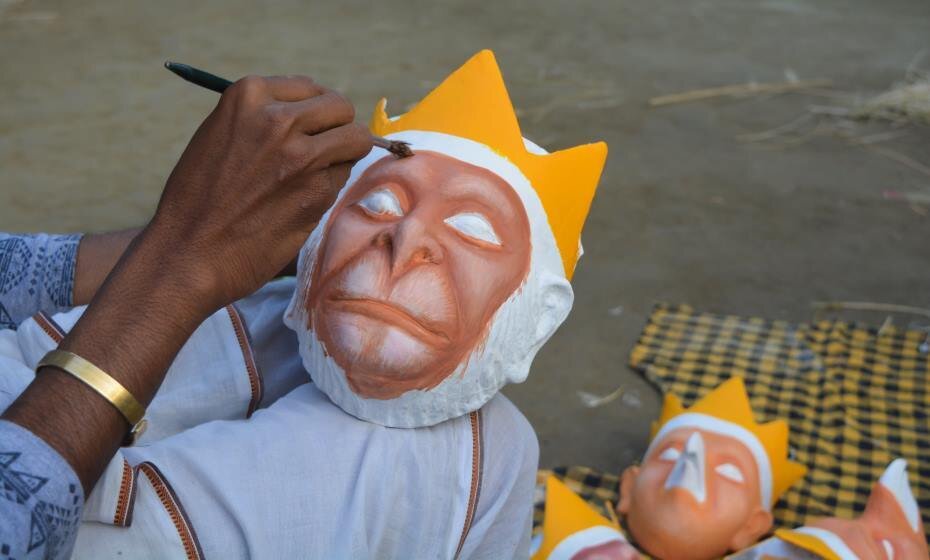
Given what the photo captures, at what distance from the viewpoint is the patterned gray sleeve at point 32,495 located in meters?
1.04

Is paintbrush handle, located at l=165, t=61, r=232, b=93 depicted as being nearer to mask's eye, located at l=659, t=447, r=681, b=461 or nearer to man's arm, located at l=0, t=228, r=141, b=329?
man's arm, located at l=0, t=228, r=141, b=329

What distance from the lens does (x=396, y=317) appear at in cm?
160

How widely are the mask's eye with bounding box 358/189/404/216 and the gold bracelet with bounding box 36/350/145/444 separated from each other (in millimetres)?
A: 656

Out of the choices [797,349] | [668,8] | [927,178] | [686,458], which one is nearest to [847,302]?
[797,349]

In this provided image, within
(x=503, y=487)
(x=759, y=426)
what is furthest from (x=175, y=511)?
(x=759, y=426)

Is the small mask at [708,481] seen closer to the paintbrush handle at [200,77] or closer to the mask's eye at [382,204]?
the mask's eye at [382,204]

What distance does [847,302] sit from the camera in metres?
3.86

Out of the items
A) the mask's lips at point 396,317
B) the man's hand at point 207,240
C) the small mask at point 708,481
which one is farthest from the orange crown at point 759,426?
the man's hand at point 207,240

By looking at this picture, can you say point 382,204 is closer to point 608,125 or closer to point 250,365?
point 250,365

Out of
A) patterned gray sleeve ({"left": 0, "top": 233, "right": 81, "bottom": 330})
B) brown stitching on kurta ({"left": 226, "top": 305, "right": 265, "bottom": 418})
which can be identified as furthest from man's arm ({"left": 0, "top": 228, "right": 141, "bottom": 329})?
Answer: brown stitching on kurta ({"left": 226, "top": 305, "right": 265, "bottom": 418})

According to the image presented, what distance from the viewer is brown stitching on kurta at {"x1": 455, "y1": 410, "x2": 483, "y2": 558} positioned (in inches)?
64.7

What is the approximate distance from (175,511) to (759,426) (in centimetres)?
171

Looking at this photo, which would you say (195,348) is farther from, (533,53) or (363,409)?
(533,53)

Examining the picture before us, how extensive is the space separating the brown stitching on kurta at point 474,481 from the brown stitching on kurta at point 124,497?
540 millimetres
